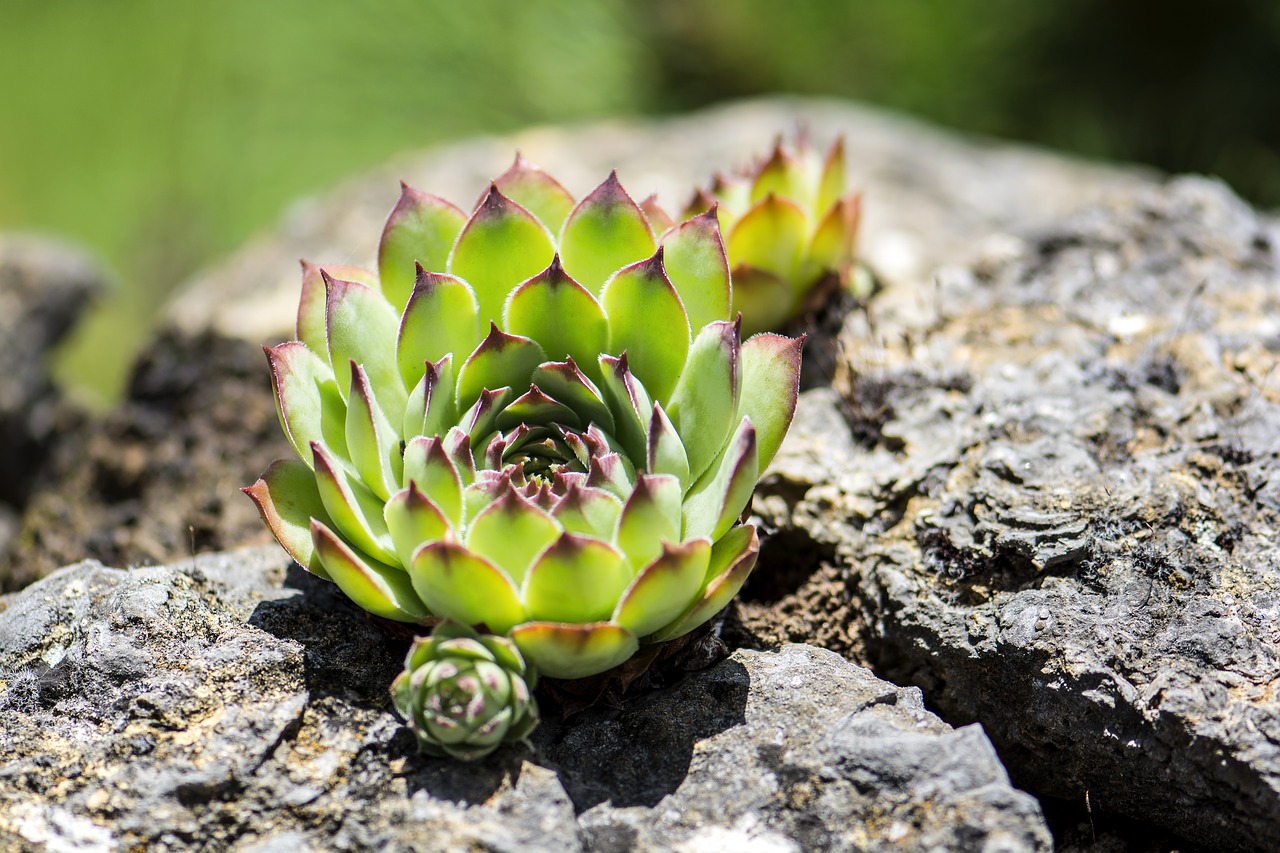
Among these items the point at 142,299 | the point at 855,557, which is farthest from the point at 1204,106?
the point at 142,299

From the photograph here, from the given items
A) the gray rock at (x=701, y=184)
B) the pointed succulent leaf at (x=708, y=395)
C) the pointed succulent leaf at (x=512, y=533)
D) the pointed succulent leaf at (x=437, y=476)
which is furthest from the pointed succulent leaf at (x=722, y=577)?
the gray rock at (x=701, y=184)

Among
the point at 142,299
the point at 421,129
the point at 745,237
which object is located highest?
the point at 745,237

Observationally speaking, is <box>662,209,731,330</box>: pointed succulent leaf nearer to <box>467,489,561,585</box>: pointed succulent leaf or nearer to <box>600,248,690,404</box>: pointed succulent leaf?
<box>600,248,690,404</box>: pointed succulent leaf

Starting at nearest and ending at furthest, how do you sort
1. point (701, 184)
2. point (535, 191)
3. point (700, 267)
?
point (700, 267) < point (535, 191) < point (701, 184)

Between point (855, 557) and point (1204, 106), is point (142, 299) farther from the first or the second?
point (1204, 106)

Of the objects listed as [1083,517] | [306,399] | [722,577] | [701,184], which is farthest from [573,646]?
[701,184]

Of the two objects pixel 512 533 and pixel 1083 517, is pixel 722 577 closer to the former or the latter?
pixel 512 533

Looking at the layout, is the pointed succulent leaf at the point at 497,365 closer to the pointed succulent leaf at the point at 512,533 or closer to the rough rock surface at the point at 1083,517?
the pointed succulent leaf at the point at 512,533
